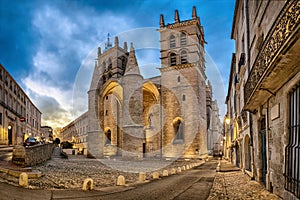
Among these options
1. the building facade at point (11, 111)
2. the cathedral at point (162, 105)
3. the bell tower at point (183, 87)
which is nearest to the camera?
the building facade at point (11, 111)

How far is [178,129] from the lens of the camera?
107 feet

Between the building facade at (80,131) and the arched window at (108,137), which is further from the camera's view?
the building facade at (80,131)

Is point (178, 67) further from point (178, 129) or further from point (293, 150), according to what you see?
point (293, 150)

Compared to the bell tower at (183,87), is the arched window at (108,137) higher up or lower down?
lower down

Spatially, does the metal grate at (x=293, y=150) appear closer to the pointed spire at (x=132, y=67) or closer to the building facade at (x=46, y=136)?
the pointed spire at (x=132, y=67)

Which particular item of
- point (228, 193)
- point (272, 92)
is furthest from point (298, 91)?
point (228, 193)

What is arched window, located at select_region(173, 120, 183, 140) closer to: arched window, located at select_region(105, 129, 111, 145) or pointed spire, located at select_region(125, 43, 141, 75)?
pointed spire, located at select_region(125, 43, 141, 75)

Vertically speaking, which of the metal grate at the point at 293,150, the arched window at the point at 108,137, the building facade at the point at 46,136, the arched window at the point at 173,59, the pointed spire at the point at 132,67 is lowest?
the building facade at the point at 46,136

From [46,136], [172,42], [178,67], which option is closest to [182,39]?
[172,42]

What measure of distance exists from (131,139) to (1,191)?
22.8m

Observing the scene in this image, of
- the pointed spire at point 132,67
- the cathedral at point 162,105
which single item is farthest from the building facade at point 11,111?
the pointed spire at point 132,67

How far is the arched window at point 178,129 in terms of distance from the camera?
106 feet

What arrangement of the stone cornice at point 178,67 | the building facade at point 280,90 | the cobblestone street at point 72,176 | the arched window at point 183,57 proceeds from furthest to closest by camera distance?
the arched window at point 183,57 < the stone cornice at point 178,67 < the cobblestone street at point 72,176 < the building facade at point 280,90

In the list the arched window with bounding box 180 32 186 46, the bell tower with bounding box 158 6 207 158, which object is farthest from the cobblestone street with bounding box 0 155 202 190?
the arched window with bounding box 180 32 186 46
